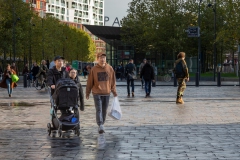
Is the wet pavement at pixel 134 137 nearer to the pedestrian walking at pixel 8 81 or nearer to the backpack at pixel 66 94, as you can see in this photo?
the backpack at pixel 66 94

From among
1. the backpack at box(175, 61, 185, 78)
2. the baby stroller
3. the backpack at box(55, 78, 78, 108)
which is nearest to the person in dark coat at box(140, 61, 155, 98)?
the backpack at box(175, 61, 185, 78)

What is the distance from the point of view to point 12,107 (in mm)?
22484

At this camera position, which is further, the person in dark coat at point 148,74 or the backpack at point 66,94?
the person in dark coat at point 148,74

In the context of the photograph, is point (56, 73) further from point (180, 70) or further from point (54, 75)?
point (180, 70)

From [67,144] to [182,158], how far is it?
266 cm

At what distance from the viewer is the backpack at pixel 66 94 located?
41.8ft

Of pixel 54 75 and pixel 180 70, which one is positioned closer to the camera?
pixel 54 75

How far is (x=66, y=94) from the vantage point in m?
12.8

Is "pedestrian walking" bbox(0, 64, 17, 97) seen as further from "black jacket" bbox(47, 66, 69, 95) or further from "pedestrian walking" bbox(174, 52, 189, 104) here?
"black jacket" bbox(47, 66, 69, 95)

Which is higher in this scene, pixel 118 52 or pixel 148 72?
pixel 118 52

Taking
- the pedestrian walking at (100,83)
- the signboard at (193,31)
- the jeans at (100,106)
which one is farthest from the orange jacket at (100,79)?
the signboard at (193,31)

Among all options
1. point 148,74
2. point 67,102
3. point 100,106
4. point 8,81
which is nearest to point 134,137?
point 100,106

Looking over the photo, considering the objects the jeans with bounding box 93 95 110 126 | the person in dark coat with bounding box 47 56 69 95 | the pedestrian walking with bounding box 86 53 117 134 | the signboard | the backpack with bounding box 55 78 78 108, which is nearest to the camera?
the backpack with bounding box 55 78 78 108

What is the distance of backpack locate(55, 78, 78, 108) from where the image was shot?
41.8 feet
